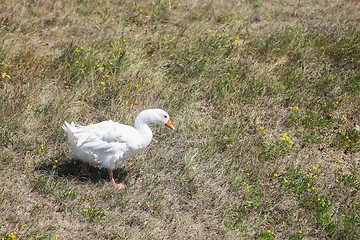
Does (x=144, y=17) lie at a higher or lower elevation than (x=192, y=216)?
higher

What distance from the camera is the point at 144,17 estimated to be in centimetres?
825

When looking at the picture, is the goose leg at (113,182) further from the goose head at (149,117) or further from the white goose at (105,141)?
the goose head at (149,117)

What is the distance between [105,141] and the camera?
4.43 meters

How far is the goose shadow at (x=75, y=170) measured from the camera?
15.5 ft

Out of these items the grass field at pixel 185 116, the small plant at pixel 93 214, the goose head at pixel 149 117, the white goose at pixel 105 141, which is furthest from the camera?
the goose head at pixel 149 117

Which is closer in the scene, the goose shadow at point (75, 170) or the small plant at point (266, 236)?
the small plant at point (266, 236)

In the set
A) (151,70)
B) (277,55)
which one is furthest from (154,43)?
(277,55)

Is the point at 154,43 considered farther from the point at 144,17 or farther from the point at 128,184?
the point at 128,184

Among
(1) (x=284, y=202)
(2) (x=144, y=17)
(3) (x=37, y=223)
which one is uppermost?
(2) (x=144, y=17)

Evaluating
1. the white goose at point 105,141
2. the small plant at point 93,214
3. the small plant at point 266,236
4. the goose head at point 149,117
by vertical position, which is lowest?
the small plant at point 266,236

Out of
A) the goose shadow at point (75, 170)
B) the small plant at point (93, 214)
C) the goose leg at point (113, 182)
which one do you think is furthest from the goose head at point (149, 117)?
the small plant at point (93, 214)

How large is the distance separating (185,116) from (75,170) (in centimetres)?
189

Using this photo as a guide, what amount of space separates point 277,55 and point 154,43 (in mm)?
2296

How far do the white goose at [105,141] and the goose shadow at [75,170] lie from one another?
0.28 metres
